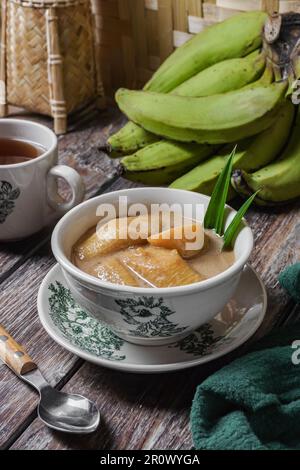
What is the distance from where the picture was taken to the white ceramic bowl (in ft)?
2.78

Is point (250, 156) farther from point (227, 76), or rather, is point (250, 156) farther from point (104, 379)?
point (104, 379)

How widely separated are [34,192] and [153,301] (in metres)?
0.39

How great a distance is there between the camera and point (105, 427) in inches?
33.3

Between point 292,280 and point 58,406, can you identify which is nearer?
point 58,406

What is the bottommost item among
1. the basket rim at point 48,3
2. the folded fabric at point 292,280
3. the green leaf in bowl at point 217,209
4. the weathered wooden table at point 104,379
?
the weathered wooden table at point 104,379

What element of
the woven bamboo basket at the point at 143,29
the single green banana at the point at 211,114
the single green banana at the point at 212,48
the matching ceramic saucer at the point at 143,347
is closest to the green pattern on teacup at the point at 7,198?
the matching ceramic saucer at the point at 143,347

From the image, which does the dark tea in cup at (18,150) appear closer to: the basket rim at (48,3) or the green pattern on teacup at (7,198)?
the green pattern on teacup at (7,198)

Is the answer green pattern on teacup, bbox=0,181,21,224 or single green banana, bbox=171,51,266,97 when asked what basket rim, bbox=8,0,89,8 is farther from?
green pattern on teacup, bbox=0,181,21,224

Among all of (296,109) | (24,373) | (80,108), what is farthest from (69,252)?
(80,108)

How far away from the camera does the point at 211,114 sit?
4.03ft

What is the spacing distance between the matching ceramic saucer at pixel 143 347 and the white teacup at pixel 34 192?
0.17m

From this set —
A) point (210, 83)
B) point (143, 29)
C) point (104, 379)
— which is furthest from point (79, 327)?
point (143, 29)

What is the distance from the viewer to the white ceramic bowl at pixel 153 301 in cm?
85

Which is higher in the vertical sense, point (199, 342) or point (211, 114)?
point (211, 114)
